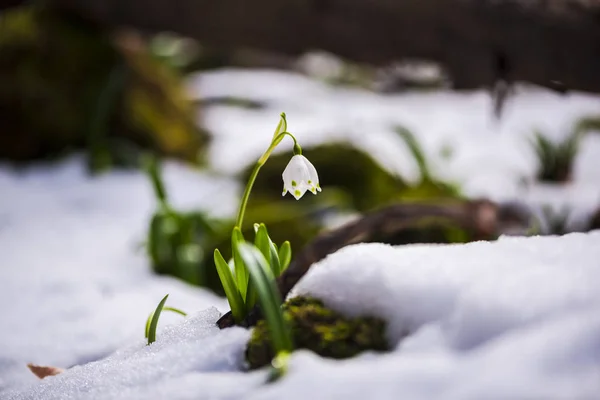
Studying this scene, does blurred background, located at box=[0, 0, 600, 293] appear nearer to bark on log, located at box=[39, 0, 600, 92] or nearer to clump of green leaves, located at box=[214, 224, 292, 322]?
bark on log, located at box=[39, 0, 600, 92]

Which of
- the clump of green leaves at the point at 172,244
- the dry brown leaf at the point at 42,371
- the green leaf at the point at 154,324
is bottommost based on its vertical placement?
the dry brown leaf at the point at 42,371

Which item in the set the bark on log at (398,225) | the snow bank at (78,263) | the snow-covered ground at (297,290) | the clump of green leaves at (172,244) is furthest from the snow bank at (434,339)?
the clump of green leaves at (172,244)

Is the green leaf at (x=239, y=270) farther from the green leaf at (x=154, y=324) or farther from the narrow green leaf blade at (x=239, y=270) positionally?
the green leaf at (x=154, y=324)

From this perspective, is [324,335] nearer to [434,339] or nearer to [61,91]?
[434,339]

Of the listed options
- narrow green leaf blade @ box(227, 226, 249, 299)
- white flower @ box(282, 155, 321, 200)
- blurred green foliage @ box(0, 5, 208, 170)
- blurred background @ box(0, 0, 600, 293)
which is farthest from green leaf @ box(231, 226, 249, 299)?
blurred green foliage @ box(0, 5, 208, 170)

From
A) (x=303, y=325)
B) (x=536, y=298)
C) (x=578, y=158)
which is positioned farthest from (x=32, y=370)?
(x=578, y=158)

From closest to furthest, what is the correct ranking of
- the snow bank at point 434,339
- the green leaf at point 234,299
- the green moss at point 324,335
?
the snow bank at point 434,339 → the green moss at point 324,335 → the green leaf at point 234,299
